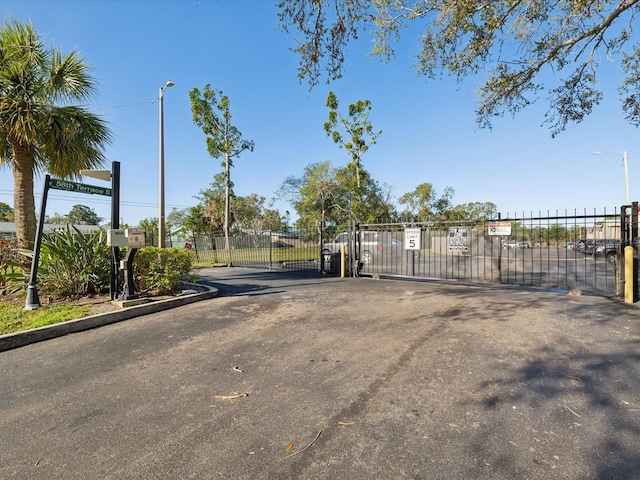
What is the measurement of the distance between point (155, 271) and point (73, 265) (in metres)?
1.56

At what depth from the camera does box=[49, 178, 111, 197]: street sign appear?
6.24 meters

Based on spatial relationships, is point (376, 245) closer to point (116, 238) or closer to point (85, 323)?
point (116, 238)

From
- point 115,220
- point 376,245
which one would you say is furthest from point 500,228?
point 115,220

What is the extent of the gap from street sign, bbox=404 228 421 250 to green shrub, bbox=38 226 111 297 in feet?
25.8

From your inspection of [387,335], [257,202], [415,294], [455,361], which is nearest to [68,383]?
[387,335]

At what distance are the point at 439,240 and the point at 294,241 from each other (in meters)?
7.46

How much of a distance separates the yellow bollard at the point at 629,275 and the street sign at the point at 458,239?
3.32m

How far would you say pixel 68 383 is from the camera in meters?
3.39

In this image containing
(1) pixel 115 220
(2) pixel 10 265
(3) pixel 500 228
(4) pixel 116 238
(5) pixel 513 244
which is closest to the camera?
(4) pixel 116 238

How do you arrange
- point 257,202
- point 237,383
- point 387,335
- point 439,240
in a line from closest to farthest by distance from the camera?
point 237,383 → point 387,335 → point 439,240 → point 257,202

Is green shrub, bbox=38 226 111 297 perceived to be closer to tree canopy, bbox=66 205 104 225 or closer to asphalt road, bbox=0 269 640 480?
asphalt road, bbox=0 269 640 480

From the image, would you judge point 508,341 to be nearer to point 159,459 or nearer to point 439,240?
point 159,459

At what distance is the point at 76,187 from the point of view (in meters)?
6.50

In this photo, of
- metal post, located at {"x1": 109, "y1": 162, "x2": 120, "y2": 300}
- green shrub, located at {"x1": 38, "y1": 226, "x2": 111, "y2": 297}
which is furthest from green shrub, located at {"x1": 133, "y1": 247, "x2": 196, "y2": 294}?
green shrub, located at {"x1": 38, "y1": 226, "x2": 111, "y2": 297}
